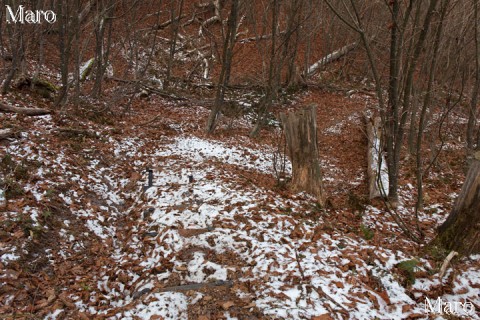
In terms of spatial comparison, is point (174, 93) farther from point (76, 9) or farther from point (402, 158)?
point (402, 158)

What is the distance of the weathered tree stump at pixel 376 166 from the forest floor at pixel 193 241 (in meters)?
0.34

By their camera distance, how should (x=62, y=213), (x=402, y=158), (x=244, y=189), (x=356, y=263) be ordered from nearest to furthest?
(x=356, y=263) < (x=62, y=213) < (x=244, y=189) < (x=402, y=158)

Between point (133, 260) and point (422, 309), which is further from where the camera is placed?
point (133, 260)

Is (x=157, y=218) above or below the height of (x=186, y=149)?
below

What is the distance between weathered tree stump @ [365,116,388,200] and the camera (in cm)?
520

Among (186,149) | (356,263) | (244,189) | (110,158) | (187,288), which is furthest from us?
(186,149)

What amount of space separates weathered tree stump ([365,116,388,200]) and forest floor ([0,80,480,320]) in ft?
1.11

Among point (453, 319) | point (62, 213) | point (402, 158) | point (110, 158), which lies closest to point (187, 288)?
point (62, 213)

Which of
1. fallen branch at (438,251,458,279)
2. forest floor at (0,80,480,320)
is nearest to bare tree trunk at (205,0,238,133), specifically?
forest floor at (0,80,480,320)

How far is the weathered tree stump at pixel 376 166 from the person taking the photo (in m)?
5.20

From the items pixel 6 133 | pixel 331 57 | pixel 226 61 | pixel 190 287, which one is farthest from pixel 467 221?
pixel 331 57

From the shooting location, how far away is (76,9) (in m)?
8.36

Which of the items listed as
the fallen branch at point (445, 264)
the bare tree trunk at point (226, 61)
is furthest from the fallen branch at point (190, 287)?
the bare tree trunk at point (226, 61)

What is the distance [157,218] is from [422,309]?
150 inches
